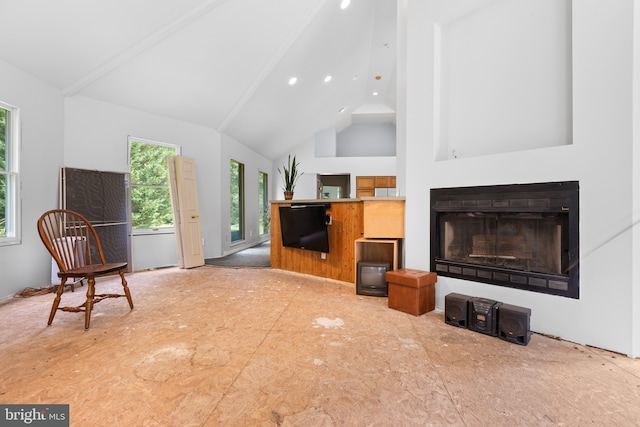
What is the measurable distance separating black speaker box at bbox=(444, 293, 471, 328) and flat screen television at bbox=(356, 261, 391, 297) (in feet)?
2.77

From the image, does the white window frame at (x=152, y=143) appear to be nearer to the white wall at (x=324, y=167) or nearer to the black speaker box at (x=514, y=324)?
the white wall at (x=324, y=167)

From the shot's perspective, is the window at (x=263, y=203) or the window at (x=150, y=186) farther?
the window at (x=263, y=203)

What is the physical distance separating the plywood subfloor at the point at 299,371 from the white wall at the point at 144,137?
2.13m

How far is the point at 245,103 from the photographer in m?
5.32

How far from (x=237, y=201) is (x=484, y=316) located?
596cm

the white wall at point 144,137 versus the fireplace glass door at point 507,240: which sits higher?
the white wall at point 144,137

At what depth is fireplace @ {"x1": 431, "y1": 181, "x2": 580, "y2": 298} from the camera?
2.20 metres

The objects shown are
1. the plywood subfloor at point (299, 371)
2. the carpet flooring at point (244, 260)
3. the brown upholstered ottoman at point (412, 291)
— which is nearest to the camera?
the plywood subfloor at point (299, 371)

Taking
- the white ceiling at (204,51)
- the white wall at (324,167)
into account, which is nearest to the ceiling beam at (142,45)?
the white ceiling at (204,51)

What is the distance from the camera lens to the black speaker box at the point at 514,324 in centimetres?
209

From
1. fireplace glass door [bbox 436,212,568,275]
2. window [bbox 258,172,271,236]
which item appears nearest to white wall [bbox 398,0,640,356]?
fireplace glass door [bbox 436,212,568,275]

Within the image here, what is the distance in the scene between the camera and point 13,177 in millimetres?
3350

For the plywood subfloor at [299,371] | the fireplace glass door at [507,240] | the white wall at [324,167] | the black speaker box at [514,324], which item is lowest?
the plywood subfloor at [299,371]

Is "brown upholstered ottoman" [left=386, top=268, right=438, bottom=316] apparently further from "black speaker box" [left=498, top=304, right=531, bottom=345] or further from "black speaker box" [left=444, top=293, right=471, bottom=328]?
"black speaker box" [left=498, top=304, right=531, bottom=345]
